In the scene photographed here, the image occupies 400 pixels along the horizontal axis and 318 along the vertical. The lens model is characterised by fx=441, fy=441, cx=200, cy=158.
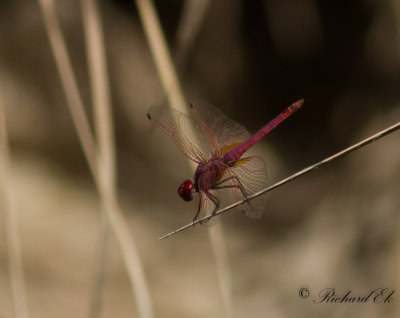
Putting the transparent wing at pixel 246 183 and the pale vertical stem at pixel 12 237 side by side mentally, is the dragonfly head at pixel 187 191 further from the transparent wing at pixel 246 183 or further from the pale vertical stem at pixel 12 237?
the pale vertical stem at pixel 12 237

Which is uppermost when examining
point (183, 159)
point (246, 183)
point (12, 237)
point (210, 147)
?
point (183, 159)

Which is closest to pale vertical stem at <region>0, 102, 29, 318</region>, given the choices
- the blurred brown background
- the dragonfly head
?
the blurred brown background

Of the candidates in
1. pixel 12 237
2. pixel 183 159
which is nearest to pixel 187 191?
pixel 12 237

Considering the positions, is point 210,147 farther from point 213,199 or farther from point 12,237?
point 12,237

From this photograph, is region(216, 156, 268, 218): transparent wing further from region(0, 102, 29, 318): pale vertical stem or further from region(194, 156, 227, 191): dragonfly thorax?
region(0, 102, 29, 318): pale vertical stem

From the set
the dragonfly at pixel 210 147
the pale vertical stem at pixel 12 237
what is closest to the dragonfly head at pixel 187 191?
the dragonfly at pixel 210 147

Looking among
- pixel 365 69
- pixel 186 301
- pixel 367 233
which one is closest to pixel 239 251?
pixel 186 301
